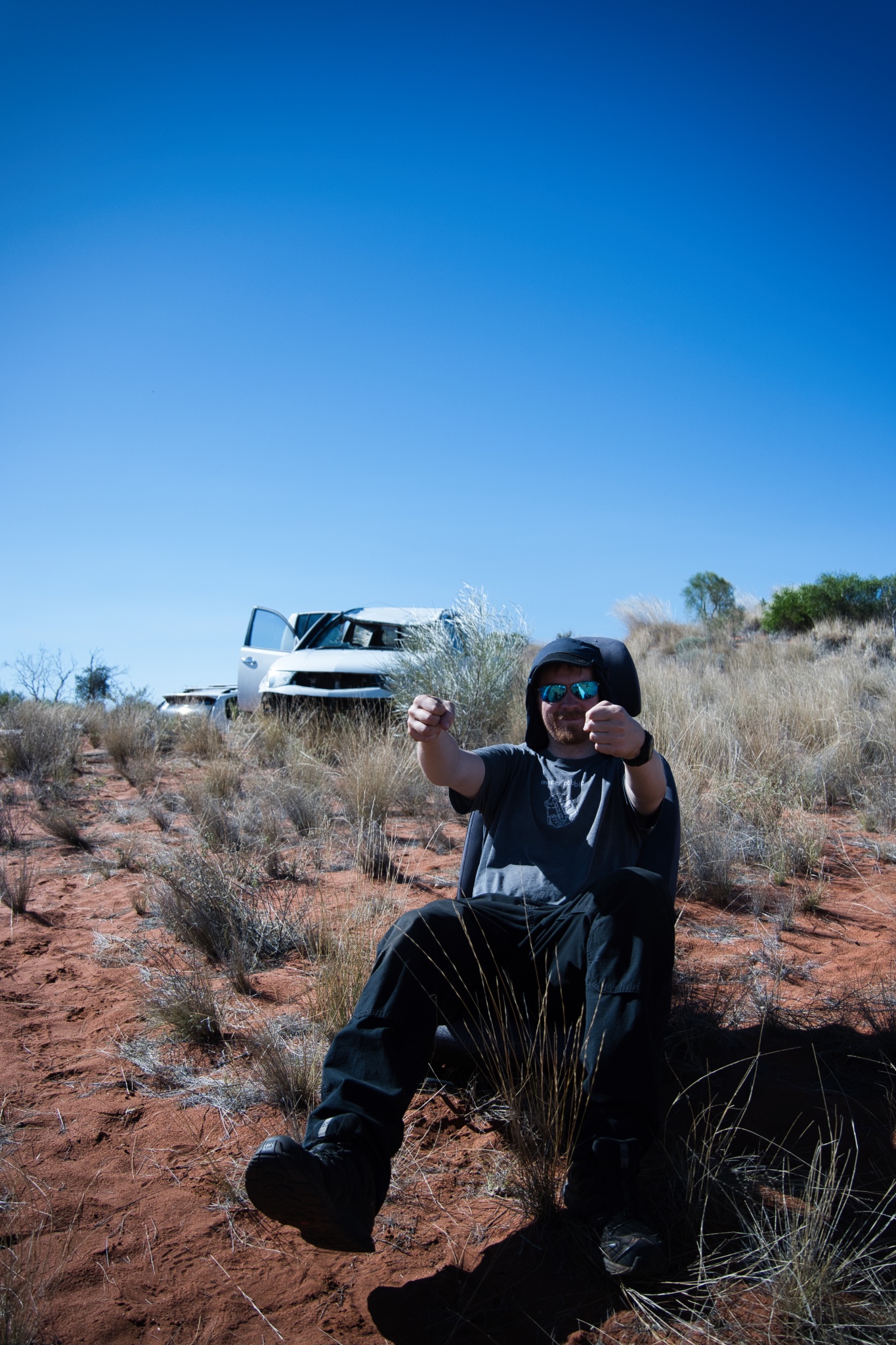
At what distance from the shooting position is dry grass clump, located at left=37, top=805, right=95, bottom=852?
588 cm

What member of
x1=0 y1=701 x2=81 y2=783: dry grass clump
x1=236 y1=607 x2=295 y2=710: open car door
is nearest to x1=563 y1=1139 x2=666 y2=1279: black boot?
x1=0 y1=701 x2=81 y2=783: dry grass clump

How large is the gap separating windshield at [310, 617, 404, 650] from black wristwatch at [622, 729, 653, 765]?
7701mm

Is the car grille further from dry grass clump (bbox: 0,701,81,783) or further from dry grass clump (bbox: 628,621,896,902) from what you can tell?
dry grass clump (bbox: 628,621,896,902)

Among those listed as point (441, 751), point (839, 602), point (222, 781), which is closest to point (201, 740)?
point (222, 781)

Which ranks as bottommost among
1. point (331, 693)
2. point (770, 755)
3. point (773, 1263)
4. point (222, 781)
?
point (773, 1263)

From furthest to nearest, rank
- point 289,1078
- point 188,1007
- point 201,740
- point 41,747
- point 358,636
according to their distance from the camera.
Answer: point 358,636
point 201,740
point 41,747
point 188,1007
point 289,1078

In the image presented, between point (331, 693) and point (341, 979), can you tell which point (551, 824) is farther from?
point (331, 693)

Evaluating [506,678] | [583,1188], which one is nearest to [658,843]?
[583,1188]

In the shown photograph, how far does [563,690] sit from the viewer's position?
110 inches

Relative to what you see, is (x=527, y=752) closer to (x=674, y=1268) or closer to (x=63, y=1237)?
(x=674, y=1268)

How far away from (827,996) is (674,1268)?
1822 mm

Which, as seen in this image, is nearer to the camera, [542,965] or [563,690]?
[542,965]

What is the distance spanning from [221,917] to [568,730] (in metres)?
2.19

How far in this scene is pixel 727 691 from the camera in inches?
356
